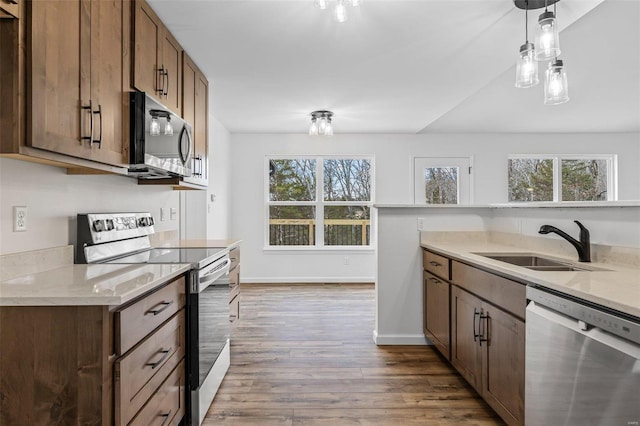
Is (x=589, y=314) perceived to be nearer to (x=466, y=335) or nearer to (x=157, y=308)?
(x=466, y=335)

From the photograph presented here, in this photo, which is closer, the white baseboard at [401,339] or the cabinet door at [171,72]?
the cabinet door at [171,72]

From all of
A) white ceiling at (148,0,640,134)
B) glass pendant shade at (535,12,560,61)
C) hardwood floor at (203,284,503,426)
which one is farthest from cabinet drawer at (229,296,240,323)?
glass pendant shade at (535,12,560,61)

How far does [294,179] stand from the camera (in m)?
5.89

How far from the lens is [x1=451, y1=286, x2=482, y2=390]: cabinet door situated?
2.15 metres

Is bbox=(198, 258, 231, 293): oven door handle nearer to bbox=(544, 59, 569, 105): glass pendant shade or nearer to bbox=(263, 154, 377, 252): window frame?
bbox=(544, 59, 569, 105): glass pendant shade

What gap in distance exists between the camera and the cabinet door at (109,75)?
5.32 feet

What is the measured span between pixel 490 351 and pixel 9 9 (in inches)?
97.4

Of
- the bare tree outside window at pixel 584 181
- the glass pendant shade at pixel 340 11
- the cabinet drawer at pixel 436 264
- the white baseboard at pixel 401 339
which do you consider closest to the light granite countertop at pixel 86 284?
the glass pendant shade at pixel 340 11

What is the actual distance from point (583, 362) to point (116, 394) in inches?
63.0

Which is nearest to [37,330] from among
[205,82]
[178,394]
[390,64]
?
[178,394]

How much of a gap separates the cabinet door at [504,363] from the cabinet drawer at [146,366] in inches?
62.7

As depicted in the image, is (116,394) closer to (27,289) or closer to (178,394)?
(27,289)

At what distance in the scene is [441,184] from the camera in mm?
5891

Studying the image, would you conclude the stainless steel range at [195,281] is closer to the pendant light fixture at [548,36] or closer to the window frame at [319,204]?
the pendant light fixture at [548,36]
